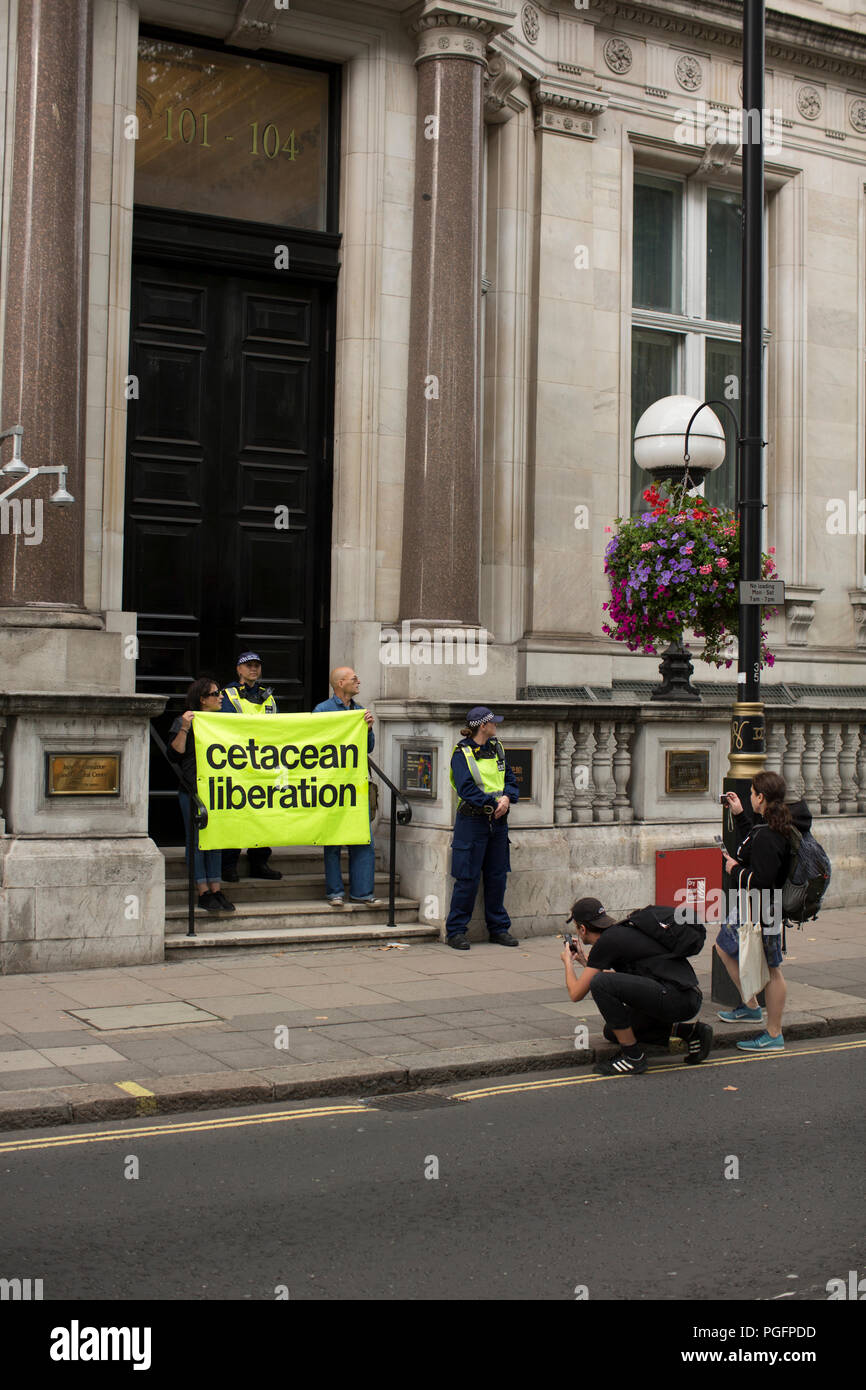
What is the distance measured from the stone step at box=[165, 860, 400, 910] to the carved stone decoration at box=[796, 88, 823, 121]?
37.2 ft

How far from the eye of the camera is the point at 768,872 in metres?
9.01

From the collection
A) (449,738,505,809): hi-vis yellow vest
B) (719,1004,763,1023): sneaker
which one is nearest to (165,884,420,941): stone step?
(449,738,505,809): hi-vis yellow vest

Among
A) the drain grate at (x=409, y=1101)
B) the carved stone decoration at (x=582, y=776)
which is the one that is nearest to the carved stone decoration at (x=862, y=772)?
the carved stone decoration at (x=582, y=776)

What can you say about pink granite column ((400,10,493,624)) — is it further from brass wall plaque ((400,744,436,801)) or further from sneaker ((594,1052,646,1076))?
sneaker ((594,1052,646,1076))

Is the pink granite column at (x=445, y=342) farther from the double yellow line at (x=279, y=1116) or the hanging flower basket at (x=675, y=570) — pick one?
the double yellow line at (x=279, y=1116)

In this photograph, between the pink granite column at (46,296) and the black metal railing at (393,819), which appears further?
the black metal railing at (393,819)

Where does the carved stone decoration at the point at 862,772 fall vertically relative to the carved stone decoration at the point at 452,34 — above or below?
below

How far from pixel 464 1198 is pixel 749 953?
3.54 meters

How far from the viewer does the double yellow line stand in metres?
7.04

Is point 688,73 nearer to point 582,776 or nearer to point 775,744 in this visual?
point 775,744

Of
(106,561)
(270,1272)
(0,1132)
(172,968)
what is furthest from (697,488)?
(270,1272)

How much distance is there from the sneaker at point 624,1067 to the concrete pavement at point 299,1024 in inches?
8.2

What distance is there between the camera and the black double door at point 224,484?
14.0 m

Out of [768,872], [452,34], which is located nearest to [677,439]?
[452,34]
